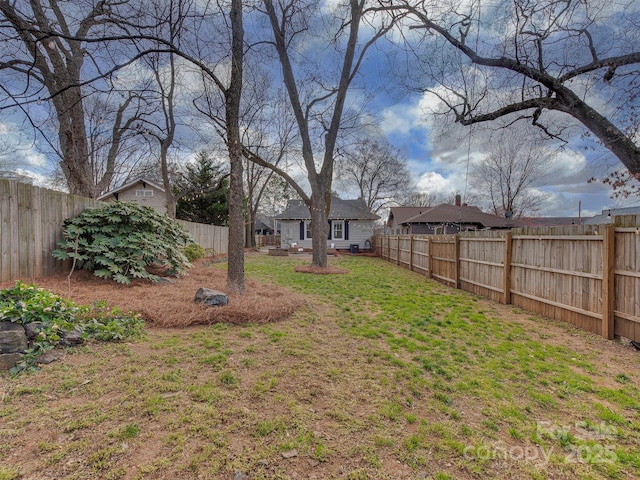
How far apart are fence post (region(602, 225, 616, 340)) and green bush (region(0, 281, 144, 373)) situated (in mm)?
6365

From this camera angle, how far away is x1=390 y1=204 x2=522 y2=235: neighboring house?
867 inches

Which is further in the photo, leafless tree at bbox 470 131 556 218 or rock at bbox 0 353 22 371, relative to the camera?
leafless tree at bbox 470 131 556 218

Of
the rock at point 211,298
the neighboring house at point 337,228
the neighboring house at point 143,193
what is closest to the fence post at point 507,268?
the rock at point 211,298

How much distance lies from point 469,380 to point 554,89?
27.9 ft

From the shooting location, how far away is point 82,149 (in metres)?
8.18

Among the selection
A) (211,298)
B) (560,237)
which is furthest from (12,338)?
(560,237)

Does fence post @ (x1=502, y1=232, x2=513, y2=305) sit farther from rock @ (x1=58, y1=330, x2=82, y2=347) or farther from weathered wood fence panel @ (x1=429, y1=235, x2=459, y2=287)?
rock @ (x1=58, y1=330, x2=82, y2=347)

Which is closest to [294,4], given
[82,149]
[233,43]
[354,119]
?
[233,43]

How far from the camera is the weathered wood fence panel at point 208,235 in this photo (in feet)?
41.6

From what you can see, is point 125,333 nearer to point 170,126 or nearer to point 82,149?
point 82,149

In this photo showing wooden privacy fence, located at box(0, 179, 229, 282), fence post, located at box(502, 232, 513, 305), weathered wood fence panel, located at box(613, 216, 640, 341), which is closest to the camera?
weathered wood fence panel, located at box(613, 216, 640, 341)

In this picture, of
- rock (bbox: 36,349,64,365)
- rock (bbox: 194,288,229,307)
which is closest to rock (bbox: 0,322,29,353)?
rock (bbox: 36,349,64,365)

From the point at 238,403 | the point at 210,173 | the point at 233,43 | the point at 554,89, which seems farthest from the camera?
the point at 210,173

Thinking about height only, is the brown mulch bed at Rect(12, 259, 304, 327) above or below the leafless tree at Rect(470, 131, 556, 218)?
below
